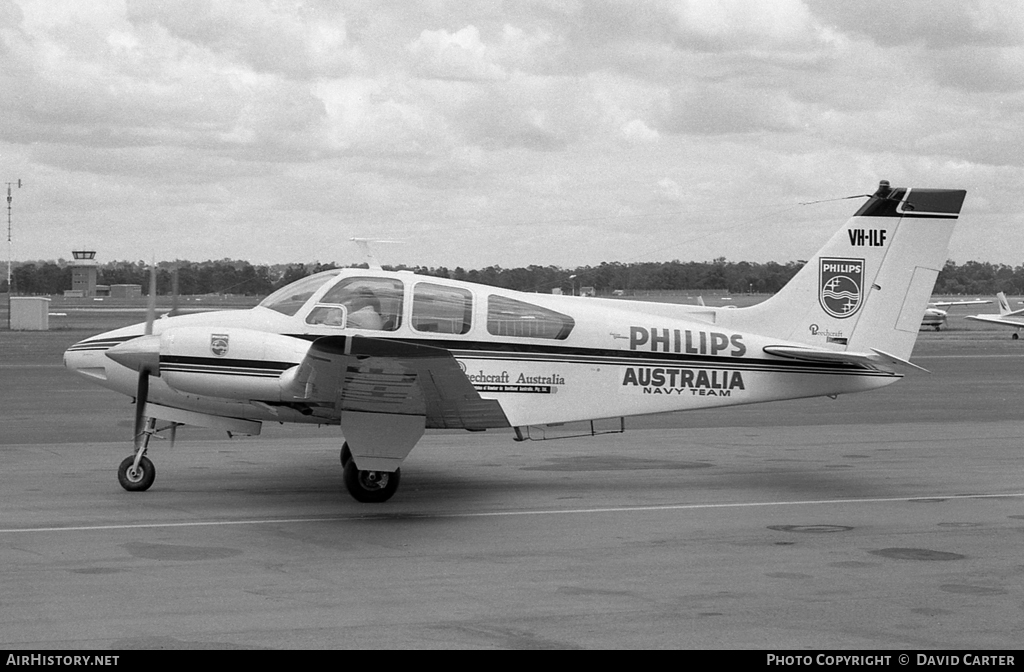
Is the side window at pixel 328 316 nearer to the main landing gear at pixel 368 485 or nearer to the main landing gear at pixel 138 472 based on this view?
the main landing gear at pixel 368 485

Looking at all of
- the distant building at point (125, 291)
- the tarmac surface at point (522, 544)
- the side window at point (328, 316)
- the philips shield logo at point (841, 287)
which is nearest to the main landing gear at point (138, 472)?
the tarmac surface at point (522, 544)

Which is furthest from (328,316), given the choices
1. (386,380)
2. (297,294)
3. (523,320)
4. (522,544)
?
(522,544)

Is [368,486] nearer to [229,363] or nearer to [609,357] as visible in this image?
[229,363]

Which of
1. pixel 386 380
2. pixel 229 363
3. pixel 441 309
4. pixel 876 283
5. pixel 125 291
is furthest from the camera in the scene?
pixel 125 291

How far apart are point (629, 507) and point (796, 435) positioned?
7.61m

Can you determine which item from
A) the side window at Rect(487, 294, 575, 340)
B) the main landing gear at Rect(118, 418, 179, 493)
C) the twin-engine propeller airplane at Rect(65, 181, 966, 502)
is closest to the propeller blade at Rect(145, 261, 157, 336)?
the twin-engine propeller airplane at Rect(65, 181, 966, 502)

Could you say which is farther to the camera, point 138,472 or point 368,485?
point 138,472

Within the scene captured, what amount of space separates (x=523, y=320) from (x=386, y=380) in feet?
7.87

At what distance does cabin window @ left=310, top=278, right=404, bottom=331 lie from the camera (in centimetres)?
1145

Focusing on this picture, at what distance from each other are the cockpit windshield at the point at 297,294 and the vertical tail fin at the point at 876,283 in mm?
5328

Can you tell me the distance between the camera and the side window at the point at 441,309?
11680 mm

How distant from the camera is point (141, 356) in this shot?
10594mm

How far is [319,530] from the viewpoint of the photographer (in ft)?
32.0

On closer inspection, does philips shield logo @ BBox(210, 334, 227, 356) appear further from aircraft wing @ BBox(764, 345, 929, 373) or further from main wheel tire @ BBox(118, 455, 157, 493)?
aircraft wing @ BBox(764, 345, 929, 373)
